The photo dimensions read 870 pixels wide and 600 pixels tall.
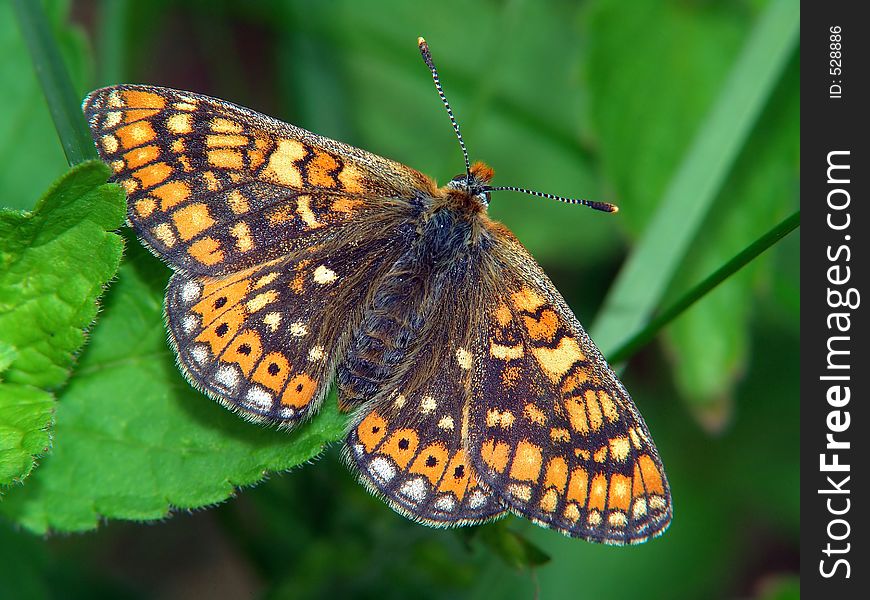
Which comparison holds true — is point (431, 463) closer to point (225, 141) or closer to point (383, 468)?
point (383, 468)

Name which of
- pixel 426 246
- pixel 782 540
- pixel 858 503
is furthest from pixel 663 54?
pixel 782 540

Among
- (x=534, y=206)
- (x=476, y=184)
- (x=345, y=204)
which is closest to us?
(x=345, y=204)

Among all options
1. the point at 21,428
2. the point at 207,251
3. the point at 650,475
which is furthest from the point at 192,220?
the point at 650,475

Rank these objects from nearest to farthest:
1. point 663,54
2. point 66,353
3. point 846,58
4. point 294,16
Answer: point 66,353, point 846,58, point 663,54, point 294,16

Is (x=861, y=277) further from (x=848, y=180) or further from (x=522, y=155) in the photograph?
(x=522, y=155)

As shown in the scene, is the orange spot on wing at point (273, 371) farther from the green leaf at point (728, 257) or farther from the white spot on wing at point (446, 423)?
the green leaf at point (728, 257)

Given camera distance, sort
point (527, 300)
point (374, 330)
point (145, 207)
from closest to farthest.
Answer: point (145, 207), point (374, 330), point (527, 300)

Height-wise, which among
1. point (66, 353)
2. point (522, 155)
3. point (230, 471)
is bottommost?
point (230, 471)
